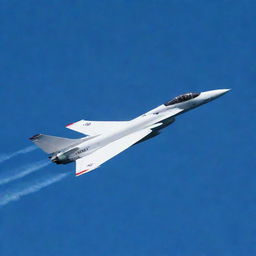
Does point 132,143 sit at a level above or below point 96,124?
below

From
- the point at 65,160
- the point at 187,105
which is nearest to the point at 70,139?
the point at 65,160

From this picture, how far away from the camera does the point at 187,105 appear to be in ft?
207

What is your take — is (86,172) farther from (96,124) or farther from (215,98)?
(215,98)

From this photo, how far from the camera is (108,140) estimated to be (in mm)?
60312

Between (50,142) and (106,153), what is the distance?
14.6 feet

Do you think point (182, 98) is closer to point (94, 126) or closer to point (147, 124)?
point (147, 124)

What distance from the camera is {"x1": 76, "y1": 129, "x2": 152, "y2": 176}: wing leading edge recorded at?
57.6 meters

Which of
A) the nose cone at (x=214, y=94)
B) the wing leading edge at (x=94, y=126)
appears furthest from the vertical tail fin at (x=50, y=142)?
the nose cone at (x=214, y=94)

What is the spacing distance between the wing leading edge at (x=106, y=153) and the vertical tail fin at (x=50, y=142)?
174cm

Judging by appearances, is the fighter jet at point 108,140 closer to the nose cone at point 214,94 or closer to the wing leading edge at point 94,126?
the wing leading edge at point 94,126

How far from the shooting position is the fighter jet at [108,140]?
2334 inches

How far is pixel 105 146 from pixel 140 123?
334 cm

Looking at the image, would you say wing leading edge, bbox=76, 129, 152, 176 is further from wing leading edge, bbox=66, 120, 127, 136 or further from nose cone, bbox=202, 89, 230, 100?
nose cone, bbox=202, 89, 230, 100

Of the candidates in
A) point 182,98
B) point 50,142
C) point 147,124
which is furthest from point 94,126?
point 182,98
